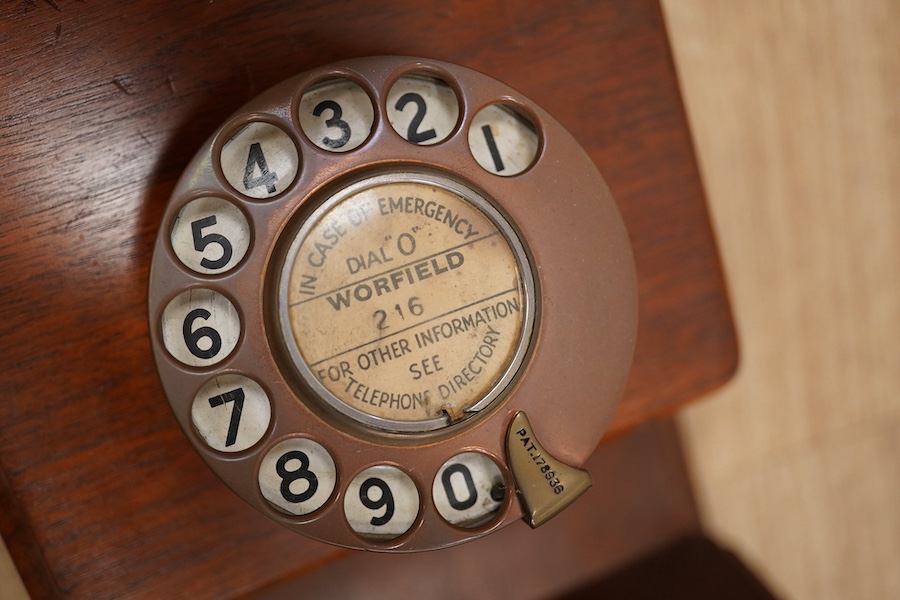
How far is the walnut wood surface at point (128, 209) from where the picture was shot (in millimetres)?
518

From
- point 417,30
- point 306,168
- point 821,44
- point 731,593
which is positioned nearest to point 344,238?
point 306,168

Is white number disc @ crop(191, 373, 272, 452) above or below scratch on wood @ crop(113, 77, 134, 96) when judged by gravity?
below

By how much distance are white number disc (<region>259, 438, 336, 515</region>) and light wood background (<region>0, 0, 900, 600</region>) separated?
0.47m

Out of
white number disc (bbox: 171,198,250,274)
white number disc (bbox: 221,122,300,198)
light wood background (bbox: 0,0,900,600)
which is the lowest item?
light wood background (bbox: 0,0,900,600)

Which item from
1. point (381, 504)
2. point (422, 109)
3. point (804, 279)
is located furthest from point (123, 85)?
point (804, 279)

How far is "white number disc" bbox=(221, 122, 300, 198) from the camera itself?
513 millimetres

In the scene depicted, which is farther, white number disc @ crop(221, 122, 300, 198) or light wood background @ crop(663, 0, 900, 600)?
light wood background @ crop(663, 0, 900, 600)

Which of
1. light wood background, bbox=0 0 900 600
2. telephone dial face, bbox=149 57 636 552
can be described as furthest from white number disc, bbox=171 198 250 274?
light wood background, bbox=0 0 900 600

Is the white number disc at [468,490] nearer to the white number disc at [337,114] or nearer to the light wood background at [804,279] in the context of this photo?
the white number disc at [337,114]

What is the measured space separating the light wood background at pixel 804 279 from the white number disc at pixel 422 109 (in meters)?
0.35

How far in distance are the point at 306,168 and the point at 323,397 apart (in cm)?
16

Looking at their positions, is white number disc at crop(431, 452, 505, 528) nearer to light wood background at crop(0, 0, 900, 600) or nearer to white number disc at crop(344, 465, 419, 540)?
white number disc at crop(344, 465, 419, 540)

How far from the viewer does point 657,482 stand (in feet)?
2.38

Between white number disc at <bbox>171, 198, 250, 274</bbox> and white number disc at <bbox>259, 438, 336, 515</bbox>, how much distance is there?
14 centimetres
